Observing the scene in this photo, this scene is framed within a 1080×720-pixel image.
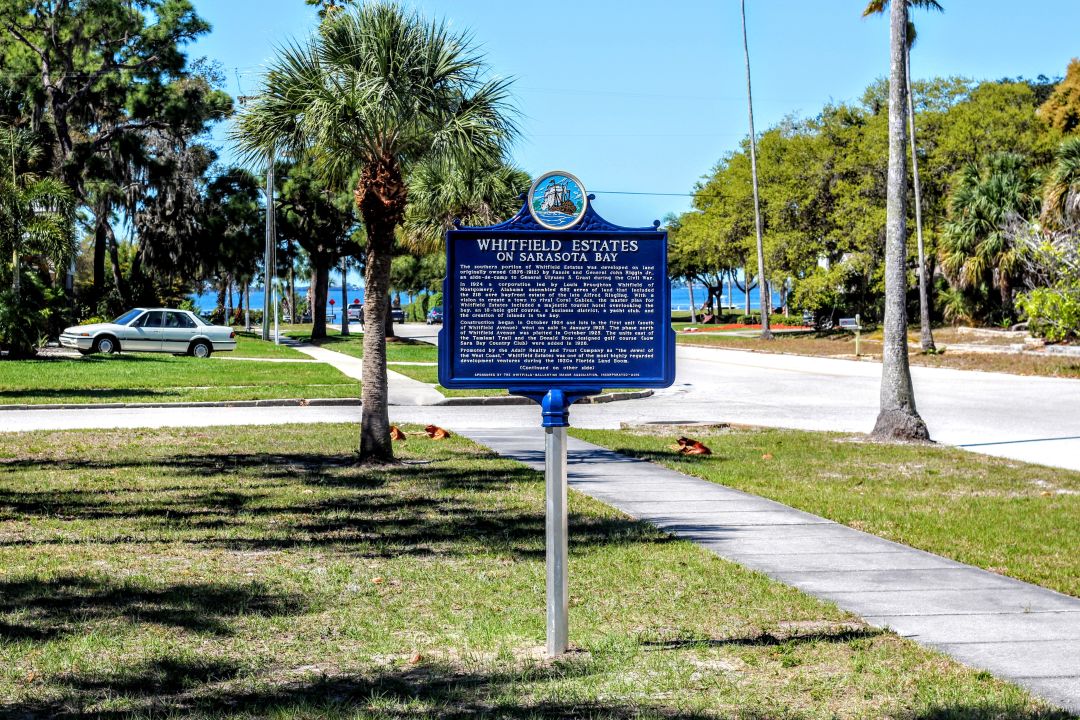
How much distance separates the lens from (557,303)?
20.6 ft

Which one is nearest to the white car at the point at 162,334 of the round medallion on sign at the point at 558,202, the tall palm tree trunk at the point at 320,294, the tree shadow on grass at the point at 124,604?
the tall palm tree trunk at the point at 320,294

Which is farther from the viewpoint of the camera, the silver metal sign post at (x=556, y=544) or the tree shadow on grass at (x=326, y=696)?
the silver metal sign post at (x=556, y=544)

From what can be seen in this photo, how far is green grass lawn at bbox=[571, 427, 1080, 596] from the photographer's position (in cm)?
860

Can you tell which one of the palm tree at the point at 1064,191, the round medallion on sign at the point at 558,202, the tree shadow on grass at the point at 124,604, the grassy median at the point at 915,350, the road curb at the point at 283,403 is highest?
the palm tree at the point at 1064,191

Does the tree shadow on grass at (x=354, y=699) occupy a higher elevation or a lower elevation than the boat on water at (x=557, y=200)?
lower

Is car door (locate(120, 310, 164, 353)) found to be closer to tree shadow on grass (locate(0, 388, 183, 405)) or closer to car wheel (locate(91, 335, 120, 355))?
car wheel (locate(91, 335, 120, 355))

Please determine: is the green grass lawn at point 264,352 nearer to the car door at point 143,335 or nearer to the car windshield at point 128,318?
the car door at point 143,335

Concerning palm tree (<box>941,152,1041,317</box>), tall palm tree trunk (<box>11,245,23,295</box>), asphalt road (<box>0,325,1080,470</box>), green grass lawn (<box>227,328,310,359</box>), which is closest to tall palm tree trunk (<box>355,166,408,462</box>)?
asphalt road (<box>0,325,1080,470</box>)

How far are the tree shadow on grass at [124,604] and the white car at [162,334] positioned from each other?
29.6m

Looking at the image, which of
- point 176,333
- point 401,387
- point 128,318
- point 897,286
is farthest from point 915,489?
point 128,318

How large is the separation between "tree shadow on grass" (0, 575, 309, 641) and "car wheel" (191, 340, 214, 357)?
29602 millimetres

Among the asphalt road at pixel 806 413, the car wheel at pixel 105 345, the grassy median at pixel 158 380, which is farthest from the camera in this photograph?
the car wheel at pixel 105 345

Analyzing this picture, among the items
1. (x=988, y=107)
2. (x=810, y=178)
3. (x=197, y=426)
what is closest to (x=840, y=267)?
(x=810, y=178)

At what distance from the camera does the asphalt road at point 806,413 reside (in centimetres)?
1697
